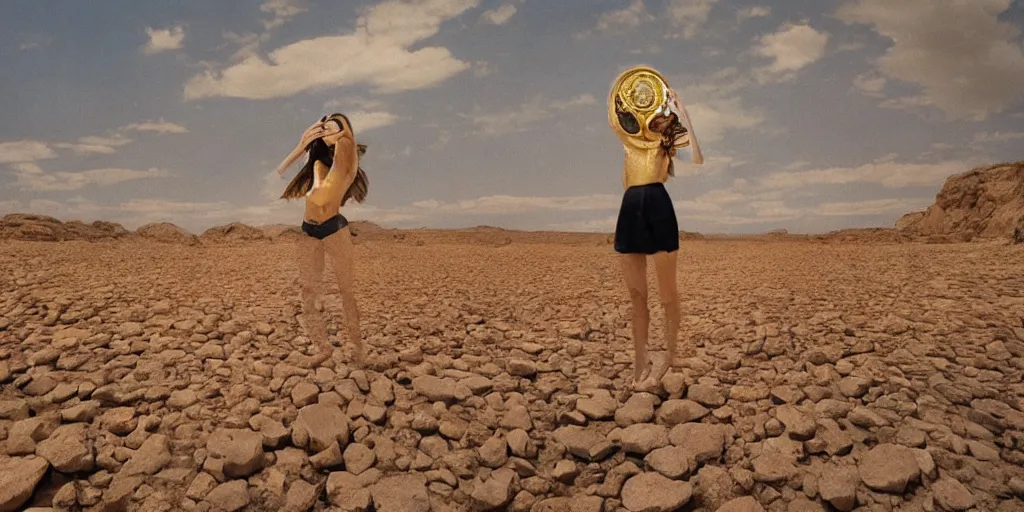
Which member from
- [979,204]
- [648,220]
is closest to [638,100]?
[648,220]

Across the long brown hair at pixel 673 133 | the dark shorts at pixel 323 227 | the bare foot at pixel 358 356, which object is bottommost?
the bare foot at pixel 358 356

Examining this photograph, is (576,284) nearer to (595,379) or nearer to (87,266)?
(595,379)

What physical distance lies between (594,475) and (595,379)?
108cm

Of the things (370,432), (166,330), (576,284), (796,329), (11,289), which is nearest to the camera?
(370,432)

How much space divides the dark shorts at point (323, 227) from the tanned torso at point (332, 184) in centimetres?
3

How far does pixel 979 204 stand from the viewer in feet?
65.9

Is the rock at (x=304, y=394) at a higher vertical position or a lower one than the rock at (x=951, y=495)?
higher

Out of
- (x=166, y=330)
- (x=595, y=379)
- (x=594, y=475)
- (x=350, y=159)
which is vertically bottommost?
(x=594, y=475)

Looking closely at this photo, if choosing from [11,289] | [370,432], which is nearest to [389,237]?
[11,289]

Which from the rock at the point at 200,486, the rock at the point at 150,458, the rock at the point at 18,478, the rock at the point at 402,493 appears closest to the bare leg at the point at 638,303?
the rock at the point at 402,493

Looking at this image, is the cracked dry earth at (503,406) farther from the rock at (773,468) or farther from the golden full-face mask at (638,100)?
the golden full-face mask at (638,100)

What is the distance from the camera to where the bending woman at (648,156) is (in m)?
3.45

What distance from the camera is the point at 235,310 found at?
544 cm

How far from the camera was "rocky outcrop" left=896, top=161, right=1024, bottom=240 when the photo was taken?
18125 millimetres
